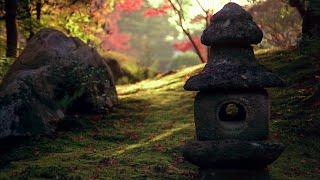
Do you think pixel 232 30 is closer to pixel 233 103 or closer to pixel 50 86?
pixel 233 103

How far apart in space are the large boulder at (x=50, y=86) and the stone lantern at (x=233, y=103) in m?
4.55

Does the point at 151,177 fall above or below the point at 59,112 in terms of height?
below

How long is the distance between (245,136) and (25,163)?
15.2ft

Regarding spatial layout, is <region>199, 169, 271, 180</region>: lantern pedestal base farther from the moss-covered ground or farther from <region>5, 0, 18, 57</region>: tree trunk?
<region>5, 0, 18, 57</region>: tree trunk

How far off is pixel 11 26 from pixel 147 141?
6.49m

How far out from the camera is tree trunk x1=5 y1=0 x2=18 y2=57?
1452 centimetres

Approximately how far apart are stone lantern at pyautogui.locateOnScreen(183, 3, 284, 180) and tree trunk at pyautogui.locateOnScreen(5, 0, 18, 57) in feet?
27.4

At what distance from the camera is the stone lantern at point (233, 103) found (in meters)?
7.90

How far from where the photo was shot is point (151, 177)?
29.1 ft

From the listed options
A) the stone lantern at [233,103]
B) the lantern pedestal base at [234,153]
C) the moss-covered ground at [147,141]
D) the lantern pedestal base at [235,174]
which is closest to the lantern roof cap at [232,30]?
the stone lantern at [233,103]

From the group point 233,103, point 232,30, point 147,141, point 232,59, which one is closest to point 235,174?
point 233,103

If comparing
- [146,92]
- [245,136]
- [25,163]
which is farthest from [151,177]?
[146,92]

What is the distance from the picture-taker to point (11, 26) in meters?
14.6

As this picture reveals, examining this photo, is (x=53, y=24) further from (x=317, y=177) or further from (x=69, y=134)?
(x=317, y=177)
